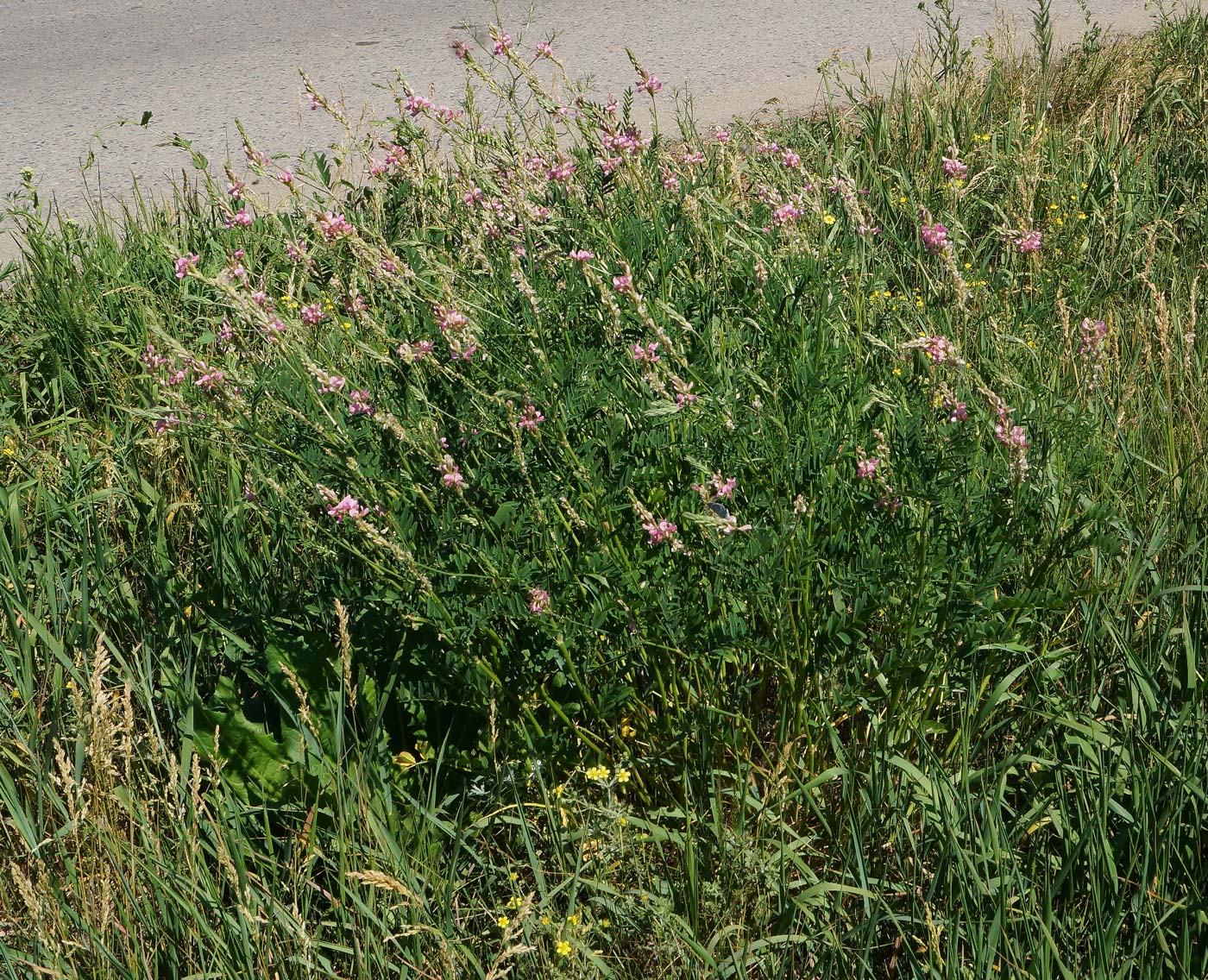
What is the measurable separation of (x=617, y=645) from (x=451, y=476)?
42 cm

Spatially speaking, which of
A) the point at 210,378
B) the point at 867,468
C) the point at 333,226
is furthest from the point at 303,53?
the point at 867,468

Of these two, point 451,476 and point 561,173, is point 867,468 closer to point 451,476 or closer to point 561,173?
point 451,476

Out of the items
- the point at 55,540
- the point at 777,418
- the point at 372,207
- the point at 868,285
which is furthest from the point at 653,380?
the point at 55,540

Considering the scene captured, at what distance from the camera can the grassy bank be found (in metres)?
1.75

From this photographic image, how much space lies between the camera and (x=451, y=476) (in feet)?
6.16

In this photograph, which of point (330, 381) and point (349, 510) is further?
point (330, 381)

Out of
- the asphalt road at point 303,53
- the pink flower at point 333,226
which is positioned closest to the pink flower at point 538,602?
the pink flower at point 333,226

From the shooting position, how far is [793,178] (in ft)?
11.0

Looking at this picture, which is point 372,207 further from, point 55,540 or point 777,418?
point 777,418

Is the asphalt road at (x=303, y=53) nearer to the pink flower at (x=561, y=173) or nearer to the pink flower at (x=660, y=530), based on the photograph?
the pink flower at (x=561, y=173)

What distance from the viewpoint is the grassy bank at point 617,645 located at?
1751mm

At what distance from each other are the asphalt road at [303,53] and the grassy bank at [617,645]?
2867 millimetres

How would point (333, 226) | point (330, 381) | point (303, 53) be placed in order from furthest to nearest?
1. point (303, 53)
2. point (333, 226)
3. point (330, 381)

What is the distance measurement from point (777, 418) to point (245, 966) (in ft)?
3.81
